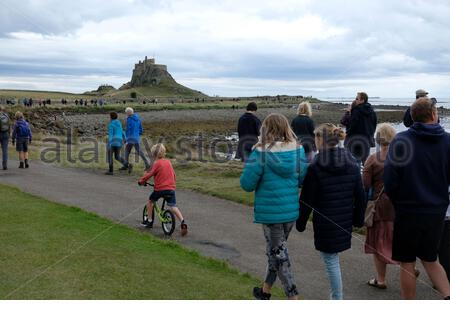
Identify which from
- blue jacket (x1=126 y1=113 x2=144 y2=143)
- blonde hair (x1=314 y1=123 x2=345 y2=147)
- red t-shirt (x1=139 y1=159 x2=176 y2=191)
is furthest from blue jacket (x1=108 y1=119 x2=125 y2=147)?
blonde hair (x1=314 y1=123 x2=345 y2=147)

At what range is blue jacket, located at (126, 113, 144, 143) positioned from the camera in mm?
17641

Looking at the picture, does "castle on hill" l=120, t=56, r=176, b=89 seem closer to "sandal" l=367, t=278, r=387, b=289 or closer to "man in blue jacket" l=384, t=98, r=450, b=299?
"sandal" l=367, t=278, r=387, b=289

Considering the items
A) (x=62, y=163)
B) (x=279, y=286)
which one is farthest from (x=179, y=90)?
(x=279, y=286)

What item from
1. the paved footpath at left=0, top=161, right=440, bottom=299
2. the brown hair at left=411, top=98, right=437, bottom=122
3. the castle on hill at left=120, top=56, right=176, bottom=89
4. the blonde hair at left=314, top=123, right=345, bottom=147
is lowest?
the paved footpath at left=0, top=161, right=440, bottom=299

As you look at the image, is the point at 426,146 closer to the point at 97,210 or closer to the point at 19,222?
the point at 19,222

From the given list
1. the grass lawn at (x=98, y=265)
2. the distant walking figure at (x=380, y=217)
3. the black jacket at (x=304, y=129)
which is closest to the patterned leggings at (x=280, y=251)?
the grass lawn at (x=98, y=265)

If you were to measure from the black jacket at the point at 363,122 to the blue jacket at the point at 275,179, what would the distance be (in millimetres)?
6986

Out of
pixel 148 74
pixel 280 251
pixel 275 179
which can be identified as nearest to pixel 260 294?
pixel 280 251

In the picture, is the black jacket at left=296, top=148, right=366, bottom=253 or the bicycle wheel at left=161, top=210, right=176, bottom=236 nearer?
the black jacket at left=296, top=148, right=366, bottom=253

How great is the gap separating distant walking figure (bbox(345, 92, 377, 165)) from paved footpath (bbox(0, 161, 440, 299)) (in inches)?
118

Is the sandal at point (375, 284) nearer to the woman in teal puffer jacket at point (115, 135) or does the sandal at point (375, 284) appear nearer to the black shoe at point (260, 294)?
the black shoe at point (260, 294)

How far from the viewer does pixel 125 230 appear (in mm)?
10039

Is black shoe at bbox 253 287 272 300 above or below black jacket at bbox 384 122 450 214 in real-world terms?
below

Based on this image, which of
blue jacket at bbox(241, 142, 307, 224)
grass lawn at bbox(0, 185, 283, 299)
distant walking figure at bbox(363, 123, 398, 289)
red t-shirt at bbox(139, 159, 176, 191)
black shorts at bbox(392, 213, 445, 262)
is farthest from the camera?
red t-shirt at bbox(139, 159, 176, 191)
